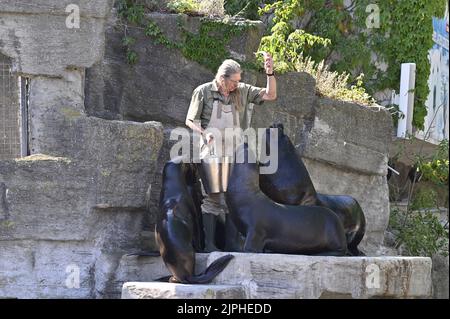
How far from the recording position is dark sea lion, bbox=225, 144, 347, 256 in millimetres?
8250

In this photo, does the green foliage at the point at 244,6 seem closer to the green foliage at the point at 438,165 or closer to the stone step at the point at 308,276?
the green foliage at the point at 438,165

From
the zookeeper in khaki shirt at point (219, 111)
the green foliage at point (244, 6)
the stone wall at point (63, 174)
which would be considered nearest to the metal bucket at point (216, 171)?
the zookeeper in khaki shirt at point (219, 111)

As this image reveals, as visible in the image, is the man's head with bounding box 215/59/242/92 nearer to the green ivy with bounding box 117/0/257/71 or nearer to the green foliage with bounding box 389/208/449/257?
the green ivy with bounding box 117/0/257/71

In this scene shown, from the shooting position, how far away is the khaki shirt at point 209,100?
876 cm

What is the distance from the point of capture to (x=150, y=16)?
10352 millimetres

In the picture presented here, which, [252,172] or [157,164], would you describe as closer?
[252,172]

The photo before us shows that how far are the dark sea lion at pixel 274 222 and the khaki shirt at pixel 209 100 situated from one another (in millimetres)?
530

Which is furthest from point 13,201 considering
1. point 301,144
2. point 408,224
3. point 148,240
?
point 408,224

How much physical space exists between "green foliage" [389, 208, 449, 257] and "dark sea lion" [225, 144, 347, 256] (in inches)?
139

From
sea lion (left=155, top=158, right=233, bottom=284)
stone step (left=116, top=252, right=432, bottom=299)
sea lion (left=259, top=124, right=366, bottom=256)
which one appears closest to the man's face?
sea lion (left=259, top=124, right=366, bottom=256)

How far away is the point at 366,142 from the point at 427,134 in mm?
3186

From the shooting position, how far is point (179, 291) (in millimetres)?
7516
